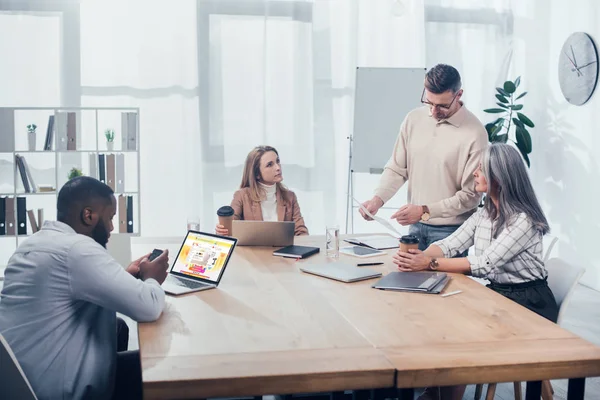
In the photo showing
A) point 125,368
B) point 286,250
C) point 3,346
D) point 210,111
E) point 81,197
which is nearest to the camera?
point 3,346

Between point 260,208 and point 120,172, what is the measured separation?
81.4 inches

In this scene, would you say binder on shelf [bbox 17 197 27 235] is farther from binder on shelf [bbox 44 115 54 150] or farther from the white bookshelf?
binder on shelf [bbox 44 115 54 150]

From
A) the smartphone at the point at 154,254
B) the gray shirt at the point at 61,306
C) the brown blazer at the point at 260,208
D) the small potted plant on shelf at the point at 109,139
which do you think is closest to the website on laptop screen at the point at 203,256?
the smartphone at the point at 154,254

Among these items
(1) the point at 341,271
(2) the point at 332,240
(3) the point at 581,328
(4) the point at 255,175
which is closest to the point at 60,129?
(4) the point at 255,175

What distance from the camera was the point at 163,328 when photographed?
1.85 m

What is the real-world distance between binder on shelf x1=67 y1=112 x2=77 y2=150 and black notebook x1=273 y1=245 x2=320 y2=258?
289 centimetres

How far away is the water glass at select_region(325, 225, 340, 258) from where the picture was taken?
2.98 metres

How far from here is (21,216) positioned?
5.28 metres

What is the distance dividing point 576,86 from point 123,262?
3.86 metres

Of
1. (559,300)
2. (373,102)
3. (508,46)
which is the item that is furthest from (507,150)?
(508,46)

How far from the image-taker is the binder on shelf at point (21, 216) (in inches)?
206

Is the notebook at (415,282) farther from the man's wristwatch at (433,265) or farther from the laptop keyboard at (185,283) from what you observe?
the laptop keyboard at (185,283)

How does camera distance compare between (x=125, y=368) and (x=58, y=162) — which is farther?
(x=58, y=162)

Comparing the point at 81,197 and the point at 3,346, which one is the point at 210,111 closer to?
the point at 81,197
